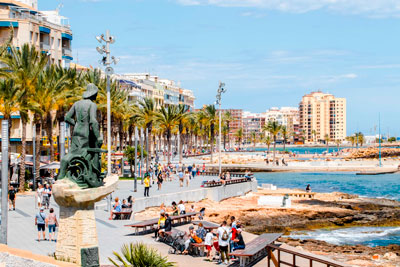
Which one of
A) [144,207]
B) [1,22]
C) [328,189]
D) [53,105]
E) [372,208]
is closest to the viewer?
[144,207]

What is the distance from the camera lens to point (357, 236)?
29.6 metres

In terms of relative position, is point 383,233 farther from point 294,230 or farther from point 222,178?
point 222,178

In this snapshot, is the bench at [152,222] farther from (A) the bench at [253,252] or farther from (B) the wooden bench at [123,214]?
(A) the bench at [253,252]

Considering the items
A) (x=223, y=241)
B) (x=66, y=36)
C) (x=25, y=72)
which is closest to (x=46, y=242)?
(x=223, y=241)

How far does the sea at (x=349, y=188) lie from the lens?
94.4ft

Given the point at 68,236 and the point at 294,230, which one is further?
the point at 294,230

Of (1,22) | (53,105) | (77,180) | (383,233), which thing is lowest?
(383,233)

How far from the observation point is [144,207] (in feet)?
97.3

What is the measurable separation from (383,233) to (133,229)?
16.0 meters

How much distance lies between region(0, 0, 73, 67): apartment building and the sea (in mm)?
29490

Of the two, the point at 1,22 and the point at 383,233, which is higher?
the point at 1,22

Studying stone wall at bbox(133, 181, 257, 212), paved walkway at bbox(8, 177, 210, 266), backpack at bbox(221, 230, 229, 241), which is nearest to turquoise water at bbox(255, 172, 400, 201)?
stone wall at bbox(133, 181, 257, 212)

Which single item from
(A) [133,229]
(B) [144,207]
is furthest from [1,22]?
(A) [133,229]

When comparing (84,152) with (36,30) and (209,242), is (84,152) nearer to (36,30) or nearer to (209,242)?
(209,242)
